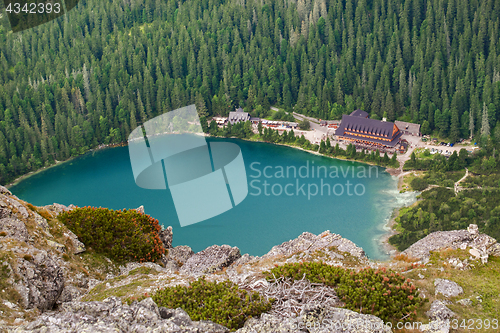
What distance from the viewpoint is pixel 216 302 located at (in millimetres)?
17344

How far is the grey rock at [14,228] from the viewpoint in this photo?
20.9 m

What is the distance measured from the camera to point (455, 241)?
25312mm

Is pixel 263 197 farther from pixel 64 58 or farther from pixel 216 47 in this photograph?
pixel 64 58

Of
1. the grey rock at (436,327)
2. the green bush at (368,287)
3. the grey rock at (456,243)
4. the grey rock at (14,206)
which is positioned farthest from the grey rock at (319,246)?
the grey rock at (14,206)

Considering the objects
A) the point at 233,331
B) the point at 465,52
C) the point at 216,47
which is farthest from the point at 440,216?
the point at 216,47

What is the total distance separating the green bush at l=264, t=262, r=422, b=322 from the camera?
16.8m

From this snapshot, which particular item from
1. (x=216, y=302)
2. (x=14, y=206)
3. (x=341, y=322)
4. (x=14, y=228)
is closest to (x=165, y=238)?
(x=14, y=206)

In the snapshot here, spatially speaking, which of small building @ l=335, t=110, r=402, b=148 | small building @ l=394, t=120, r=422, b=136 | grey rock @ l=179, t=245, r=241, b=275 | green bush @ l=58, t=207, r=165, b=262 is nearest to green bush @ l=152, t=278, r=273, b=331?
grey rock @ l=179, t=245, r=241, b=275

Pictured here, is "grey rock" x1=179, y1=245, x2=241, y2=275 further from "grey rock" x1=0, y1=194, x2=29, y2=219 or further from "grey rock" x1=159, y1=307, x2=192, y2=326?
"grey rock" x1=159, y1=307, x2=192, y2=326

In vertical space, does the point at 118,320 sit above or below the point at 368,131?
above

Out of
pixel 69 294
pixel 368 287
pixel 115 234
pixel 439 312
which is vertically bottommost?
pixel 115 234

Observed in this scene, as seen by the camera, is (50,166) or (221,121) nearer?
(50,166)

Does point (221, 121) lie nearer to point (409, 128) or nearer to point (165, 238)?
point (409, 128)

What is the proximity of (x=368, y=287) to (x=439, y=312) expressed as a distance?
2406mm
